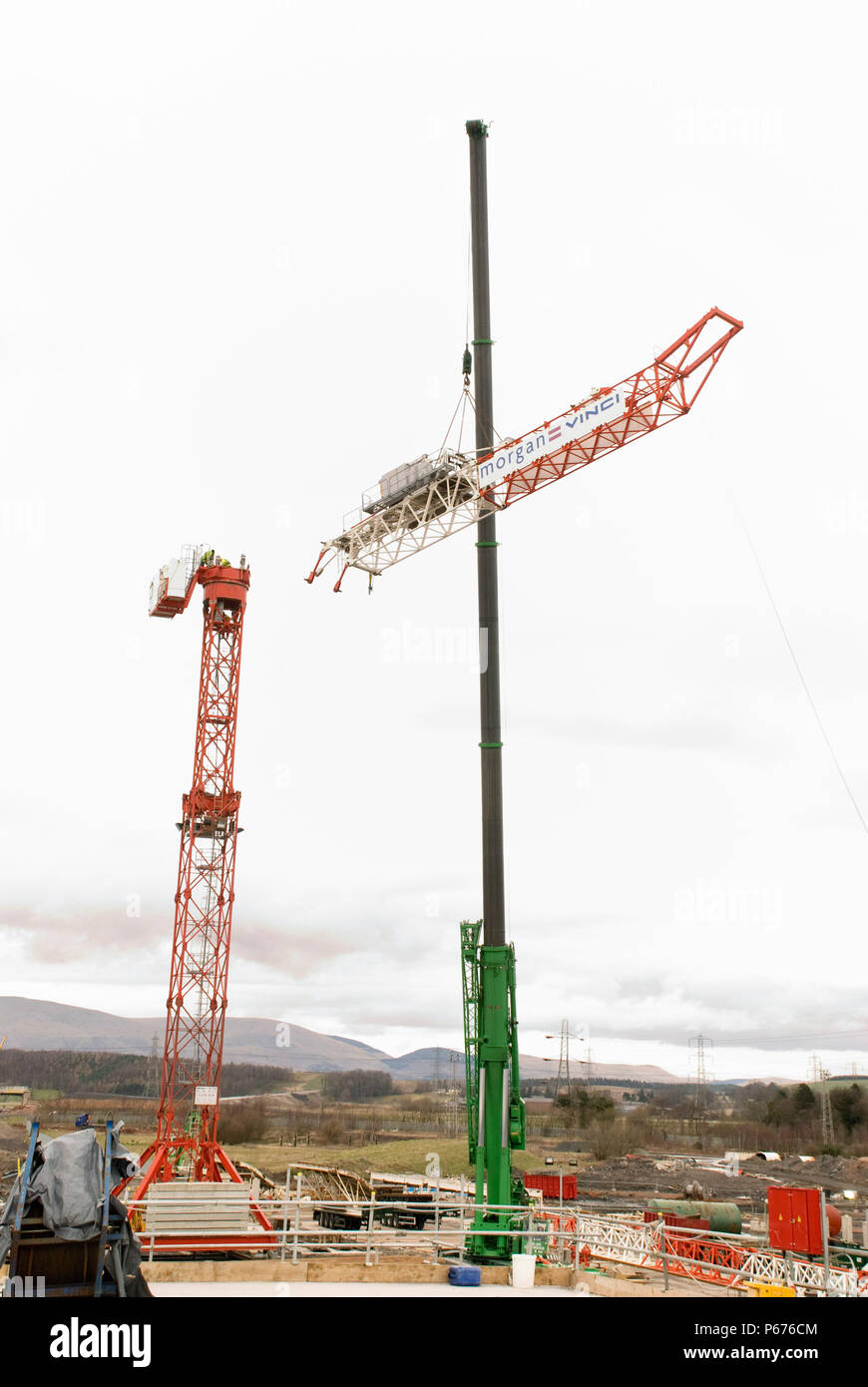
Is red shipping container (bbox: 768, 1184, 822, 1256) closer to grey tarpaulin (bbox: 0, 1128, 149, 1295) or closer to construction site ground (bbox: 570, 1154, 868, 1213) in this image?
grey tarpaulin (bbox: 0, 1128, 149, 1295)

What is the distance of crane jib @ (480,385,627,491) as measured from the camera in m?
28.6

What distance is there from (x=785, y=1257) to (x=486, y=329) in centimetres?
2583

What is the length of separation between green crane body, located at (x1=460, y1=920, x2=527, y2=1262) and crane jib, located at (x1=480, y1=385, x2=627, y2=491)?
43.2 ft

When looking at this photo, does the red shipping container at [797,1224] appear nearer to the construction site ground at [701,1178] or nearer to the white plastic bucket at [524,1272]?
the white plastic bucket at [524,1272]

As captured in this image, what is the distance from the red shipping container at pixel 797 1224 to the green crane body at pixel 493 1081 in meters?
6.00

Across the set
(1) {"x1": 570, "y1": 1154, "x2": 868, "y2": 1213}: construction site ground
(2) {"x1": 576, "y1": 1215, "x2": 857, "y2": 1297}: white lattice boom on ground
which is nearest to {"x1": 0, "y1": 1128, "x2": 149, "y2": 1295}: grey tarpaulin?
(2) {"x1": 576, "y1": 1215, "x2": 857, "y2": 1297}: white lattice boom on ground

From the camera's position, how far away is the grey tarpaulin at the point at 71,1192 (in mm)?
8250
